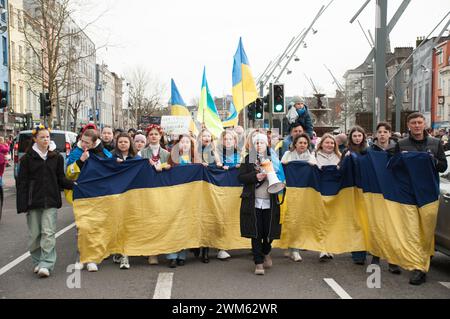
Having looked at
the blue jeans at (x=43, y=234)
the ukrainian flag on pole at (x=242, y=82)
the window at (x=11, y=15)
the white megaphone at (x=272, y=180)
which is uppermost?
the window at (x=11, y=15)

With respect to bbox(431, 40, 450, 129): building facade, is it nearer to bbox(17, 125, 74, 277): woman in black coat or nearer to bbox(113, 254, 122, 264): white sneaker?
bbox(113, 254, 122, 264): white sneaker

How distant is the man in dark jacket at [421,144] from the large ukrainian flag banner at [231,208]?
0.20 m

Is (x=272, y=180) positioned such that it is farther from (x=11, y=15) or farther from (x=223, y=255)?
(x=11, y=15)

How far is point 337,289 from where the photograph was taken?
6.31m

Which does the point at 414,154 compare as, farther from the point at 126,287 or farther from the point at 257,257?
the point at 126,287

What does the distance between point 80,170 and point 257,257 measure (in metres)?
2.71

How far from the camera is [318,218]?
796 centimetres

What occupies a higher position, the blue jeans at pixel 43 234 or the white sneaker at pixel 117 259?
the blue jeans at pixel 43 234

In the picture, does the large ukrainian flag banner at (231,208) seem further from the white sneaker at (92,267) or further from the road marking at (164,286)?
the road marking at (164,286)

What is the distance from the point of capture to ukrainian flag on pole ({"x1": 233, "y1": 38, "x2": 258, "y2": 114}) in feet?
30.2

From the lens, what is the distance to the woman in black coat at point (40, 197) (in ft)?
22.7

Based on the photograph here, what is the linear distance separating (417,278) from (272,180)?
2086 mm

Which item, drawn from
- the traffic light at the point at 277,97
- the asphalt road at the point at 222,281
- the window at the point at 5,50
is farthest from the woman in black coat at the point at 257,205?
the window at the point at 5,50

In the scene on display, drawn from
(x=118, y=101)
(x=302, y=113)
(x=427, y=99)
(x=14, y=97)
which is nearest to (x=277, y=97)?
(x=302, y=113)
